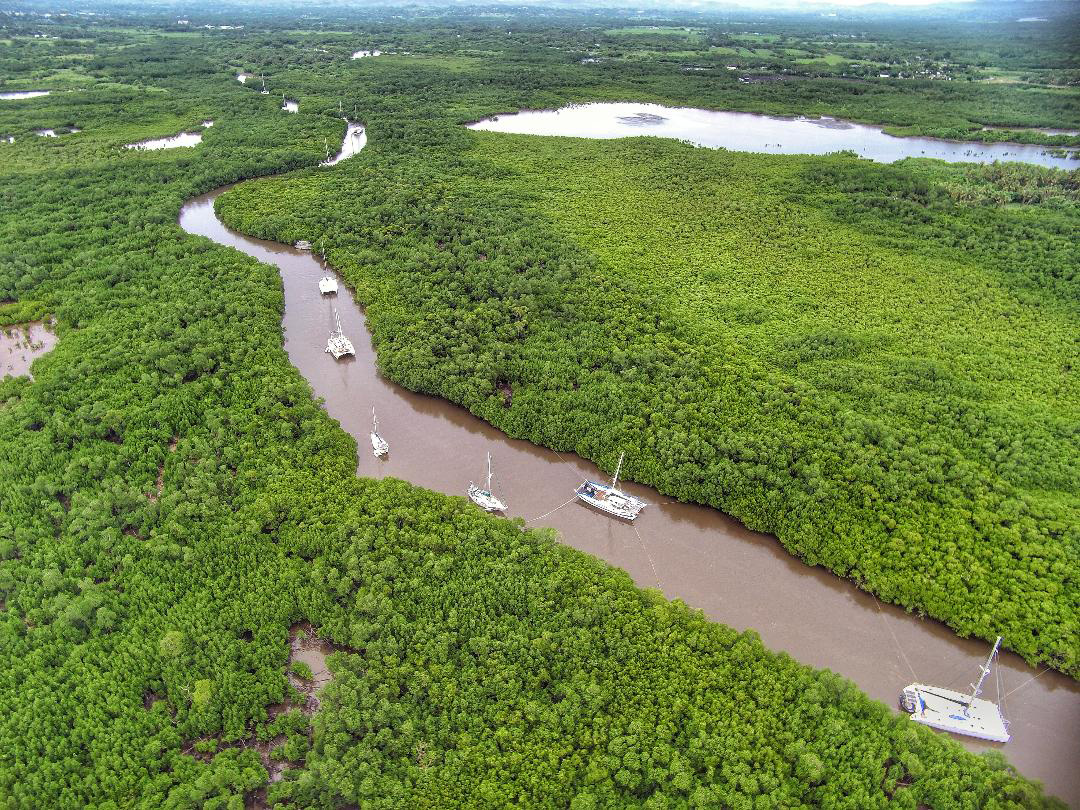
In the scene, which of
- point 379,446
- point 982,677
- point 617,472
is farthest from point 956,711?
point 379,446

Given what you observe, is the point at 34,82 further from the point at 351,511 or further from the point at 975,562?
the point at 975,562

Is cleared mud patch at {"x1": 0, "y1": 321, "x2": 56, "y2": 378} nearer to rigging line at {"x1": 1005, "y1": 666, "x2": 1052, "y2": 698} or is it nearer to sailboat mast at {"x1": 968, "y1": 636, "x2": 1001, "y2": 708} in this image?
sailboat mast at {"x1": 968, "y1": 636, "x2": 1001, "y2": 708}

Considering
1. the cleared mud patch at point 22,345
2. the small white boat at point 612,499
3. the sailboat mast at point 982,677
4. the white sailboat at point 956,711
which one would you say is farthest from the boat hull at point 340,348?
the sailboat mast at point 982,677

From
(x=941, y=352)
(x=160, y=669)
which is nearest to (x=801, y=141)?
(x=941, y=352)

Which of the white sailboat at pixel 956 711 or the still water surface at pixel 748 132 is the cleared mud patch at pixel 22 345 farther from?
the still water surface at pixel 748 132

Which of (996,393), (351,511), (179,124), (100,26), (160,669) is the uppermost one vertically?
(100,26)

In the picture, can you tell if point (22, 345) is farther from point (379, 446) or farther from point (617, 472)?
point (617, 472)

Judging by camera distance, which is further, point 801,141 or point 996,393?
point 801,141

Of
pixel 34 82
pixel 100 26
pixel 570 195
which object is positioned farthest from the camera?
pixel 100 26
